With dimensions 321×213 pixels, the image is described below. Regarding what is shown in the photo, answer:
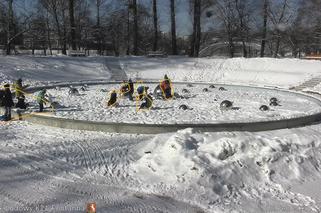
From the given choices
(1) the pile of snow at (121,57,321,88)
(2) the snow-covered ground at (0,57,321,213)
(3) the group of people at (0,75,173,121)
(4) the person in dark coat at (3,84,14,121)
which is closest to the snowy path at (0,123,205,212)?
(2) the snow-covered ground at (0,57,321,213)

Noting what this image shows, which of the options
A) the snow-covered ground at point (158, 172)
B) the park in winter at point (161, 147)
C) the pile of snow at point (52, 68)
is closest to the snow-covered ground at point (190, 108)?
the park in winter at point (161, 147)

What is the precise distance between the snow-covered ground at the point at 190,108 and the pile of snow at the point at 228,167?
13.2 ft

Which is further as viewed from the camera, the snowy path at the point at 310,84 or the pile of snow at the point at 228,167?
the snowy path at the point at 310,84

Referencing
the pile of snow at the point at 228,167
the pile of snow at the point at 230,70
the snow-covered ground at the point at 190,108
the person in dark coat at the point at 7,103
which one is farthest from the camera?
the pile of snow at the point at 230,70

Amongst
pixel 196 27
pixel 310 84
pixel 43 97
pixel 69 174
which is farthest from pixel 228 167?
pixel 196 27

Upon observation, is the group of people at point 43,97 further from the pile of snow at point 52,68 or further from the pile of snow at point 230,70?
the pile of snow at point 230,70

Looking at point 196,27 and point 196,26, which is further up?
point 196,26

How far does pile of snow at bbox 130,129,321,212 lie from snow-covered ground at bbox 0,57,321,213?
0.02m

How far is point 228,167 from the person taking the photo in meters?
10.5

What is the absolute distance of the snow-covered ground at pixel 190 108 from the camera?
55.5 ft

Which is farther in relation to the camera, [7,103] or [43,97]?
[43,97]

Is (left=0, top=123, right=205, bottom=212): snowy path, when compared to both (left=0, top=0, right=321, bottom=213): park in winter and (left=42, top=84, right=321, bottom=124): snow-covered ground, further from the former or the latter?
(left=42, top=84, right=321, bottom=124): snow-covered ground

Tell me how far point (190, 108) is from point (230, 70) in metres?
17.8

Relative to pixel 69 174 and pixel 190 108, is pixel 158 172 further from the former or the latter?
pixel 190 108
